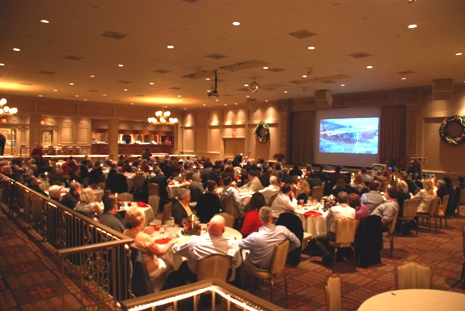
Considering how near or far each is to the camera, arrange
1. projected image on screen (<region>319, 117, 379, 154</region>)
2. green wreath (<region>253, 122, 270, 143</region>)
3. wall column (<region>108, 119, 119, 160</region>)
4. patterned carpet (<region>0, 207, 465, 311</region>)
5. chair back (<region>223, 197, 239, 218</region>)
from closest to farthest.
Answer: patterned carpet (<region>0, 207, 465, 311</region>)
chair back (<region>223, 197, 239, 218</region>)
projected image on screen (<region>319, 117, 379, 154</region>)
green wreath (<region>253, 122, 270, 143</region>)
wall column (<region>108, 119, 119, 160</region>)

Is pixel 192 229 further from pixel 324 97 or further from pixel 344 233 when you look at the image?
pixel 324 97

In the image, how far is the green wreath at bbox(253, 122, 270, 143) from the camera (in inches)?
771

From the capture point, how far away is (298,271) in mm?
5469

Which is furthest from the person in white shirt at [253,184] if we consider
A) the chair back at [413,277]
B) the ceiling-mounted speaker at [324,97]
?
the ceiling-mounted speaker at [324,97]

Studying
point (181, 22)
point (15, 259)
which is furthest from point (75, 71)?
point (15, 259)

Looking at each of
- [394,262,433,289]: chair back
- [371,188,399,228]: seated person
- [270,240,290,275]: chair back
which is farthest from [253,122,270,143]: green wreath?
[394,262,433,289]: chair back

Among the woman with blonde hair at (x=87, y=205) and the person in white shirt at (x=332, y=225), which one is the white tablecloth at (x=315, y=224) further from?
the woman with blonde hair at (x=87, y=205)

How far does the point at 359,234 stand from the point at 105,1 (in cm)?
537

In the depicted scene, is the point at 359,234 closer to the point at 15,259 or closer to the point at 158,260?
the point at 158,260

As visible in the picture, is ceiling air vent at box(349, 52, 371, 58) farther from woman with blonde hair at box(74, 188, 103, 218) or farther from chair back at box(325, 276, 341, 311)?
chair back at box(325, 276, 341, 311)

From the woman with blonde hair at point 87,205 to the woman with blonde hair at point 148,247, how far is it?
188 cm

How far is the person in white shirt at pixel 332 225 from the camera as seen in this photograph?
5.68m

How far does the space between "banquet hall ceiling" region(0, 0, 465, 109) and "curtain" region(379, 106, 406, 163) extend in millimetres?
1419

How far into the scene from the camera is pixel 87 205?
546 centimetres
